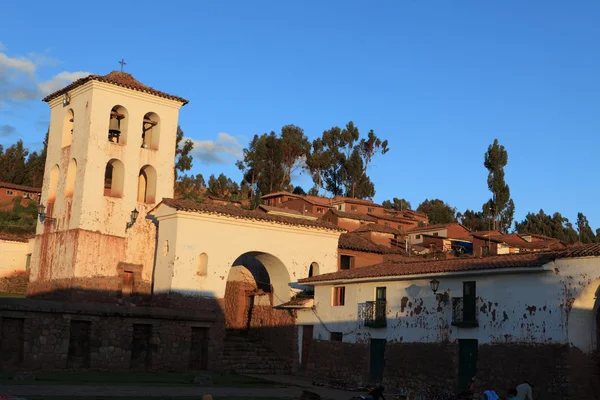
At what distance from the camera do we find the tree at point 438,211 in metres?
98.4

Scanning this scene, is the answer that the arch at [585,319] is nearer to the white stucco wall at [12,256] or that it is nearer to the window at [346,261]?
the window at [346,261]

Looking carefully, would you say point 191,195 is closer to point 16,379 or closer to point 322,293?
point 322,293

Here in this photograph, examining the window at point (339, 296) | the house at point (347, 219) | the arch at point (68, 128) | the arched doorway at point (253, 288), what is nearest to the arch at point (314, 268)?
the arched doorway at point (253, 288)

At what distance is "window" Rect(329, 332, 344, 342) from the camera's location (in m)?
30.6

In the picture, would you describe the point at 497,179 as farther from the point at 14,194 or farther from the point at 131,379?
the point at 131,379

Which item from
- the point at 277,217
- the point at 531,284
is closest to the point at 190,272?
the point at 277,217

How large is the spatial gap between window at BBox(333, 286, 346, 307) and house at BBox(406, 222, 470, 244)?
141 ft

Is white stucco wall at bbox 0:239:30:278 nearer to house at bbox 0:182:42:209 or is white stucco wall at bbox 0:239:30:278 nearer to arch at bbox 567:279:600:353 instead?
house at bbox 0:182:42:209

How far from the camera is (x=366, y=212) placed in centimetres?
8150

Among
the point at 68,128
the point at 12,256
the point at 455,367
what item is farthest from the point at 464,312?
the point at 12,256

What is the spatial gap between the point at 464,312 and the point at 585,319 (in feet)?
13.9

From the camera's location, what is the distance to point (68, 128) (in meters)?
38.3

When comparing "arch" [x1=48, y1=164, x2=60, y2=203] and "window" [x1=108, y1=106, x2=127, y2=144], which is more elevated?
"window" [x1=108, y1=106, x2=127, y2=144]

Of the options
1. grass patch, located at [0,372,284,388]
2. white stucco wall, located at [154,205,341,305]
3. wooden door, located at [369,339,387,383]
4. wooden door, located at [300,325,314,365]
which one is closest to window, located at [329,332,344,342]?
wooden door, located at [300,325,314,365]
